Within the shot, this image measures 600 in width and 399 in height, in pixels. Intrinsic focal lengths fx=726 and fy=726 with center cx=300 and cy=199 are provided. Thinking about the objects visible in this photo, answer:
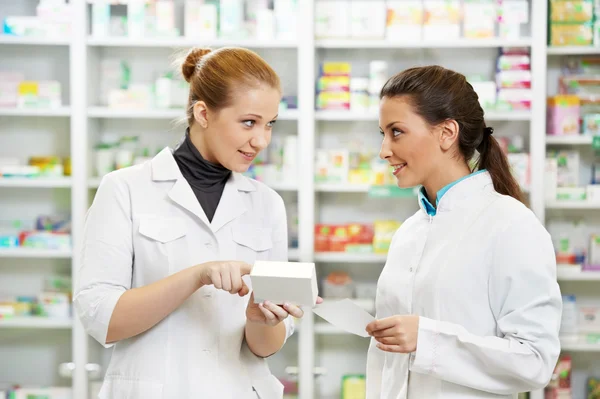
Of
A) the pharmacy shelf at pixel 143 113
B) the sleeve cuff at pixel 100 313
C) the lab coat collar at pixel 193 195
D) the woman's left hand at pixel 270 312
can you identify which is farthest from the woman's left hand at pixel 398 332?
the pharmacy shelf at pixel 143 113

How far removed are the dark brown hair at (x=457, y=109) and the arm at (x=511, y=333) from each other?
23cm

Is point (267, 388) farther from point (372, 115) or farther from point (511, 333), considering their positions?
point (372, 115)

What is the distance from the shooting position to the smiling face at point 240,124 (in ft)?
6.06

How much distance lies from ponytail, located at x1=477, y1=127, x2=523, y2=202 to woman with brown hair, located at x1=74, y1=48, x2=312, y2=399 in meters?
0.56

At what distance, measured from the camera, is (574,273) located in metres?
3.94

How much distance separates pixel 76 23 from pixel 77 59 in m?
0.19

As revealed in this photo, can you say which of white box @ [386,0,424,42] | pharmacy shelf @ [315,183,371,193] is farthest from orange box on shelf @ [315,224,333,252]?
white box @ [386,0,424,42]

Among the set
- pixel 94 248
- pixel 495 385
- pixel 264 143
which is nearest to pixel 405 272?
pixel 495 385

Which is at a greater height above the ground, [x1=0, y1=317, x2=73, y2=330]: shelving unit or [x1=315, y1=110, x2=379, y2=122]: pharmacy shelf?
[x1=315, y1=110, x2=379, y2=122]: pharmacy shelf

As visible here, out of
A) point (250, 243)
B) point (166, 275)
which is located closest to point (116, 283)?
point (166, 275)

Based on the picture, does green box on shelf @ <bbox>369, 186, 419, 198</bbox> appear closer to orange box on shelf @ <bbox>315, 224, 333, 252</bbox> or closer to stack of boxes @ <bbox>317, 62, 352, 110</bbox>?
orange box on shelf @ <bbox>315, 224, 333, 252</bbox>

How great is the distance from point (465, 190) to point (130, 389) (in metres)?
0.97

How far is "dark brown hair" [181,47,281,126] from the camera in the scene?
185 cm

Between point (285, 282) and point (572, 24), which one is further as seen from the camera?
point (572, 24)
